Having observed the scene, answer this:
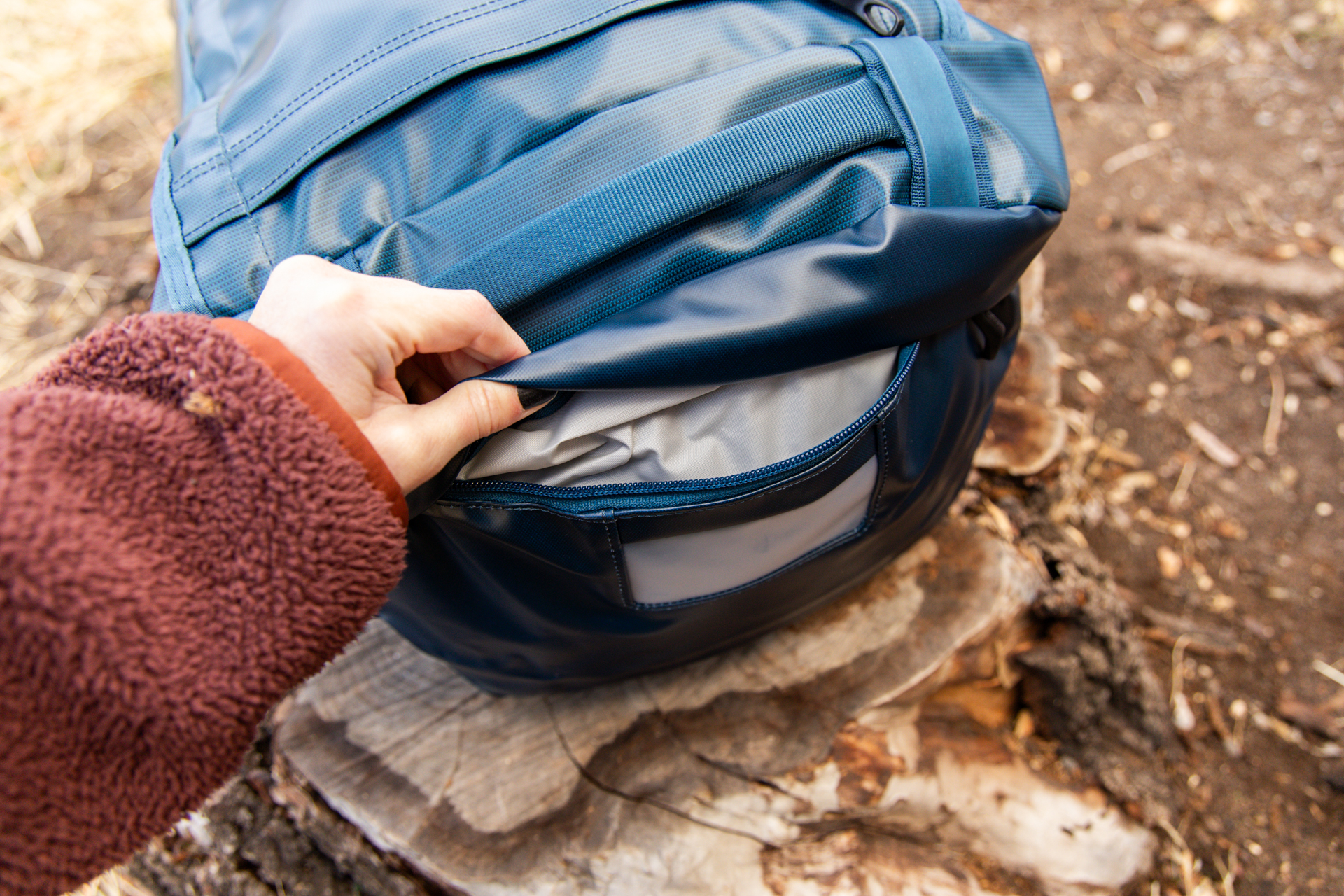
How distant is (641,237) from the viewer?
748 mm

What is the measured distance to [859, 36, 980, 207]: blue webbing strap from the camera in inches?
31.9

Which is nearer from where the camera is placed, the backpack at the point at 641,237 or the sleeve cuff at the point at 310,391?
the sleeve cuff at the point at 310,391

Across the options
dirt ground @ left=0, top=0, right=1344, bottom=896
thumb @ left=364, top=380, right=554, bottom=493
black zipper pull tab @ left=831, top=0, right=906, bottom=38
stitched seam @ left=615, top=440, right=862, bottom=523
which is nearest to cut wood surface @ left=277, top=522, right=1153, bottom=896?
dirt ground @ left=0, top=0, right=1344, bottom=896

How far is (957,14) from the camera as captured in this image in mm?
966

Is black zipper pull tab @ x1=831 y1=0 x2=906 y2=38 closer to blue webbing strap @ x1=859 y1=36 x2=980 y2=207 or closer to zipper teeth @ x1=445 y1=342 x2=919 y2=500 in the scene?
blue webbing strap @ x1=859 y1=36 x2=980 y2=207

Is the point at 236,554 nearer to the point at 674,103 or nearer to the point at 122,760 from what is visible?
the point at 122,760

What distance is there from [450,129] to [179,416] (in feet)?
Answer: 1.30

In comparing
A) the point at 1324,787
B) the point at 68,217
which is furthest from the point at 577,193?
the point at 68,217

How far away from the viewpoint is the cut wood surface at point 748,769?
989mm

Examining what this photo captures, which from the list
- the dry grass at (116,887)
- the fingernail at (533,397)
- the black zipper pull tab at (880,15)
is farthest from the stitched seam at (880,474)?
the dry grass at (116,887)

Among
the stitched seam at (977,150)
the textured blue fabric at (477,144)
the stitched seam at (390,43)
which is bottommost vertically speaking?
the stitched seam at (977,150)

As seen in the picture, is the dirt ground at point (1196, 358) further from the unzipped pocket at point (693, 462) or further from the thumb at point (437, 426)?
the thumb at point (437, 426)

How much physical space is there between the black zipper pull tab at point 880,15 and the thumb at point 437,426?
24.1 inches

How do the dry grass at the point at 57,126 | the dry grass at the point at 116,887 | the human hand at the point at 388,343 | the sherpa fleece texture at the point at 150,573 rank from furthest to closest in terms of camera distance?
1. the dry grass at the point at 57,126
2. the dry grass at the point at 116,887
3. the human hand at the point at 388,343
4. the sherpa fleece texture at the point at 150,573
